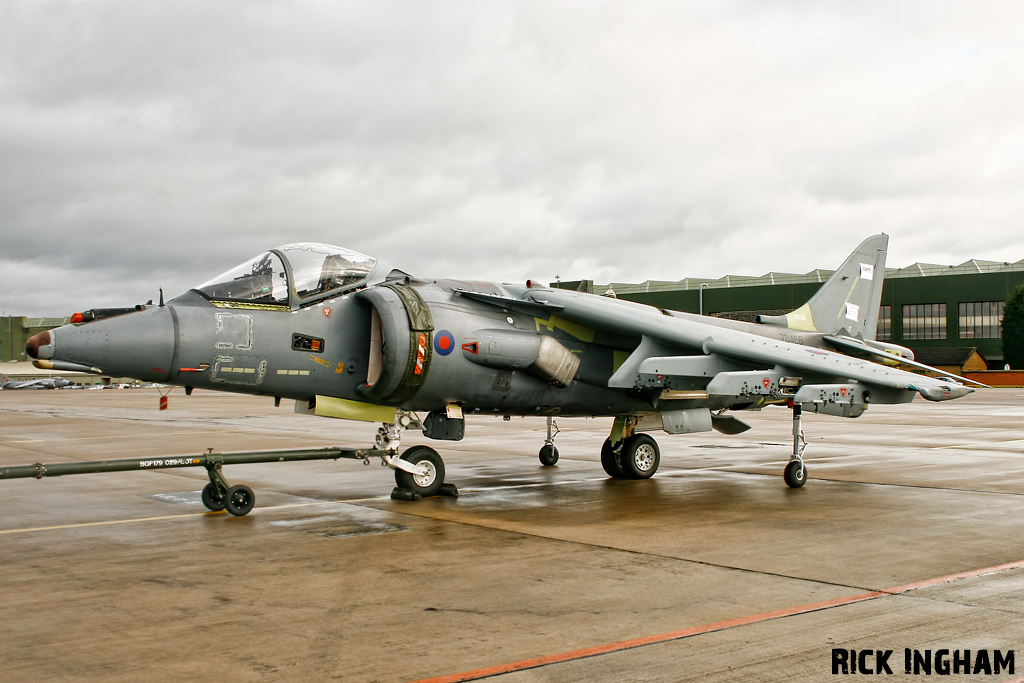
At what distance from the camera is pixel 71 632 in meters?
5.20

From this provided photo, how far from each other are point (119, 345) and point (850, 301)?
41.1 ft

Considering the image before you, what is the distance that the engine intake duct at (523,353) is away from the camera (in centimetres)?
1068

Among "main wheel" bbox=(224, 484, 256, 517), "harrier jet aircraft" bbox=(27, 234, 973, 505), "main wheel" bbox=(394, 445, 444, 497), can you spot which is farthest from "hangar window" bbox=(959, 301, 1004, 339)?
"main wheel" bbox=(224, 484, 256, 517)

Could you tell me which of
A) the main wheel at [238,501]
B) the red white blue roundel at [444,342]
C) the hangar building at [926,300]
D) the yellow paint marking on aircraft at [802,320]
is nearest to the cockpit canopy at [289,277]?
the red white blue roundel at [444,342]

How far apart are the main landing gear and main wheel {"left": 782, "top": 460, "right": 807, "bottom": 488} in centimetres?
219

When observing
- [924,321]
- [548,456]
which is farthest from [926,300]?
[548,456]

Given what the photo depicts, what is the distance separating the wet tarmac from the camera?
473 centimetres

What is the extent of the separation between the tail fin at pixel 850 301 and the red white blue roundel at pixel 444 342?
6.70m

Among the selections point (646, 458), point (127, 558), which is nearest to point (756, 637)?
point (127, 558)

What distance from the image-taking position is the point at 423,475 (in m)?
10.8

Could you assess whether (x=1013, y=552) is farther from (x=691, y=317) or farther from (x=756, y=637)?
(x=691, y=317)

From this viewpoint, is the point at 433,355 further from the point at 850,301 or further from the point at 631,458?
the point at 850,301

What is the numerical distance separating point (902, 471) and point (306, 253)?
10609mm

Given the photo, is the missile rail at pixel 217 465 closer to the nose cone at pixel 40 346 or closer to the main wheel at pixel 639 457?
the nose cone at pixel 40 346
